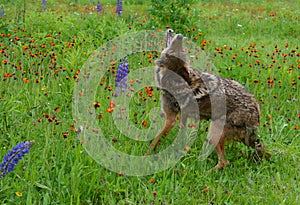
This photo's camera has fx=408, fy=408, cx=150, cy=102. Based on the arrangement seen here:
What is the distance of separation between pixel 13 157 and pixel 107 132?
1176 mm

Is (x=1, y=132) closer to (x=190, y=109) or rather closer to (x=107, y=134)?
(x=107, y=134)

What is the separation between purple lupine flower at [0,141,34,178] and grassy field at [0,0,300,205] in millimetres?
130

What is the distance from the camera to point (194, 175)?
11.8 ft

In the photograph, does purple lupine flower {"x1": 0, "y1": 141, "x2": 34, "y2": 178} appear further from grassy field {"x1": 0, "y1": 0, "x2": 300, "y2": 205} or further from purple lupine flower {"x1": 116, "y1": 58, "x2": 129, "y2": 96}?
purple lupine flower {"x1": 116, "y1": 58, "x2": 129, "y2": 96}

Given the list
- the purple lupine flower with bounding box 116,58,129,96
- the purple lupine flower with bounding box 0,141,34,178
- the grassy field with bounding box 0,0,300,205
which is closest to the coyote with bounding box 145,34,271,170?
the grassy field with bounding box 0,0,300,205

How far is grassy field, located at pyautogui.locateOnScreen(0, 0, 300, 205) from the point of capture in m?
3.18

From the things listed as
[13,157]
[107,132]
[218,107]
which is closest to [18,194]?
[13,157]

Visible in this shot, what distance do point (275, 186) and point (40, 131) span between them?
86.2 inches

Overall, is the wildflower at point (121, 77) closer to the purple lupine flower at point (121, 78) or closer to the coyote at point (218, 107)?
the purple lupine flower at point (121, 78)

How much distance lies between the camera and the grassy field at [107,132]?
10.4 ft

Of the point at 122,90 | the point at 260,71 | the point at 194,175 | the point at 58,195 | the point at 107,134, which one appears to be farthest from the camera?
the point at 260,71

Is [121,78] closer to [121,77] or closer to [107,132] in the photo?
[121,77]

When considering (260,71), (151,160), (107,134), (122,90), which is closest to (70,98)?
(122,90)

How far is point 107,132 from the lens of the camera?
3.95 meters
